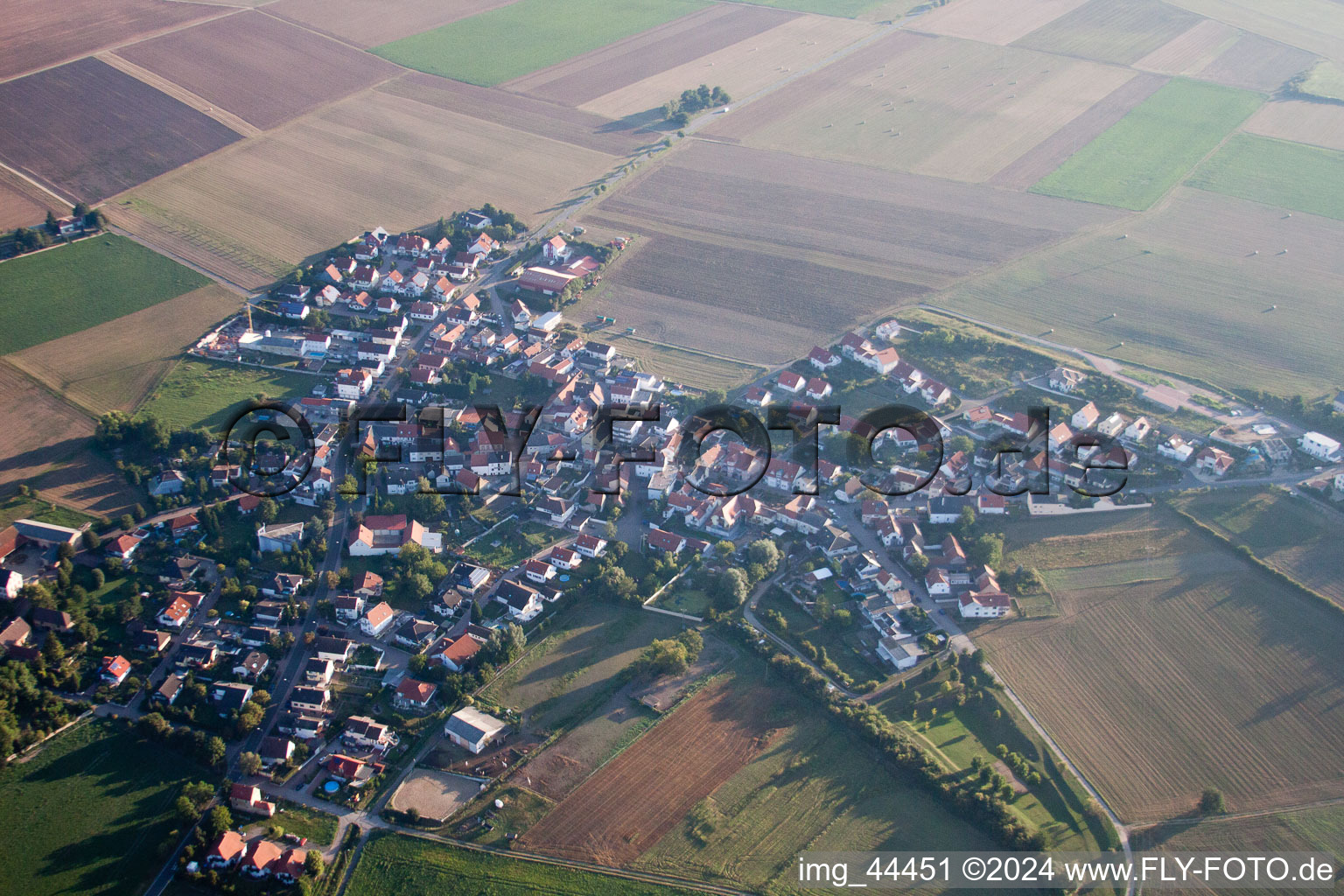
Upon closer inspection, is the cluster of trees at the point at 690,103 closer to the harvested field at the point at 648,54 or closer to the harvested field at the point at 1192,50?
the harvested field at the point at 648,54

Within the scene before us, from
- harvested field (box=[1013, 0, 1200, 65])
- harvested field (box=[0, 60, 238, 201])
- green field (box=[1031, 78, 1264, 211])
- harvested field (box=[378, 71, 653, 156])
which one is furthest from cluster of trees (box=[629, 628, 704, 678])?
harvested field (box=[1013, 0, 1200, 65])

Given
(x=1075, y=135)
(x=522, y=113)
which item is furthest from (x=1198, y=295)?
(x=522, y=113)

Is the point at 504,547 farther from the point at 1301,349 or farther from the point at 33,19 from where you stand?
the point at 33,19

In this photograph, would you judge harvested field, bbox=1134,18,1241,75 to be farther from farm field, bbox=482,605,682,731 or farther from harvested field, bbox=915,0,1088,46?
farm field, bbox=482,605,682,731

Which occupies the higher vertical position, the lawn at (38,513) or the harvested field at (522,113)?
the harvested field at (522,113)

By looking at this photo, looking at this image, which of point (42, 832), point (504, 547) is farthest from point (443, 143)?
point (42, 832)

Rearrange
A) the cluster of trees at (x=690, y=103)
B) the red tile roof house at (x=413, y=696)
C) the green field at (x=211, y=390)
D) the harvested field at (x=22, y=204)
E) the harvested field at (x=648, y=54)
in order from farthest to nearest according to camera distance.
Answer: the harvested field at (x=648, y=54), the cluster of trees at (x=690, y=103), the harvested field at (x=22, y=204), the green field at (x=211, y=390), the red tile roof house at (x=413, y=696)

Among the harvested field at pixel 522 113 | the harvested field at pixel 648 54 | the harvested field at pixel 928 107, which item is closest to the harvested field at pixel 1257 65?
the harvested field at pixel 928 107
